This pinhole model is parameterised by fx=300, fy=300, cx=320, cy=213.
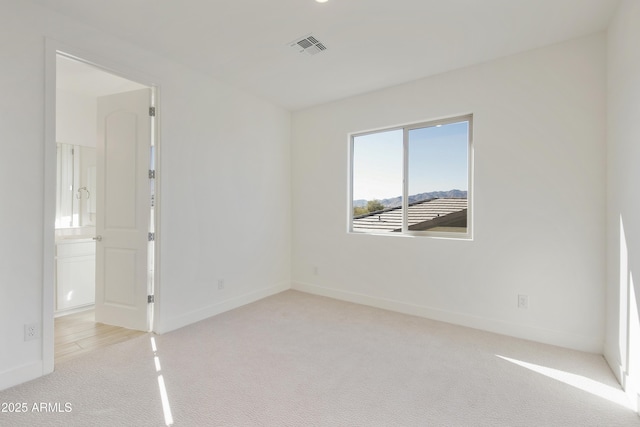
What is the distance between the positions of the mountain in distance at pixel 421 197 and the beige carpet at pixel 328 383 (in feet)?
4.71

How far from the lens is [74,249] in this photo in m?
3.62

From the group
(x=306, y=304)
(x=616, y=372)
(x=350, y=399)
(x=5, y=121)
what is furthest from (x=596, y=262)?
(x=5, y=121)

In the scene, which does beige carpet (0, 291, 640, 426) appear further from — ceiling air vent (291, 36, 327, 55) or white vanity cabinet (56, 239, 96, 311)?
ceiling air vent (291, 36, 327, 55)

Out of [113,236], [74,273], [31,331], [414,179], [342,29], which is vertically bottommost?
[31,331]

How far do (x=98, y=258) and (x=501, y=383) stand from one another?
12.9 feet

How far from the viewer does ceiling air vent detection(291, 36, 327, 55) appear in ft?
8.76

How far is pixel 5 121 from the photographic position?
2.06 m

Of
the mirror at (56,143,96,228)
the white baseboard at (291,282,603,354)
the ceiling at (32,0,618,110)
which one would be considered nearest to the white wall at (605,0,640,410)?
the white baseboard at (291,282,603,354)

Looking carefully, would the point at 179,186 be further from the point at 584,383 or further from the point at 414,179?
the point at 584,383

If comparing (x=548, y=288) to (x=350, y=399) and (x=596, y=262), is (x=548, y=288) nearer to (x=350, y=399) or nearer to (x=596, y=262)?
(x=596, y=262)

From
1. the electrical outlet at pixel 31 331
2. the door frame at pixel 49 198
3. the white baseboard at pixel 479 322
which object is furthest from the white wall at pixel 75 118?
the white baseboard at pixel 479 322

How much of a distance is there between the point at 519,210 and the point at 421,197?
1025mm

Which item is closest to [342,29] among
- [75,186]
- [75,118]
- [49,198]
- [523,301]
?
[49,198]

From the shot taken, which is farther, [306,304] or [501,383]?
[306,304]
